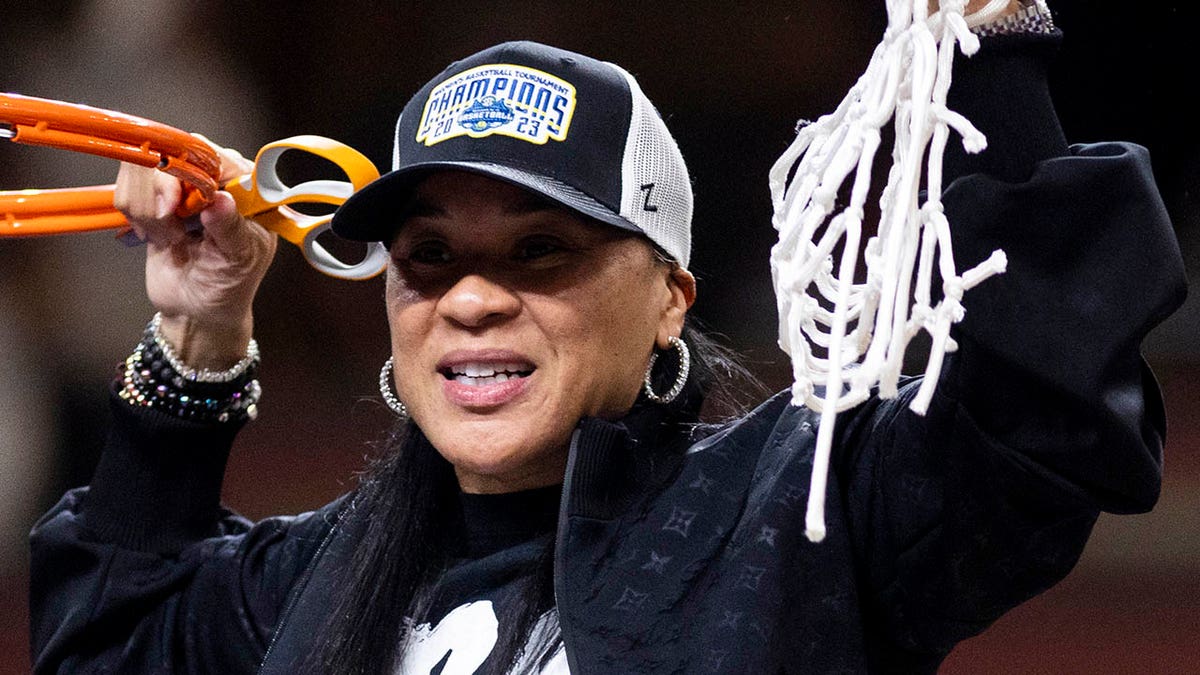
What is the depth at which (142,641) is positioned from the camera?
1.16m

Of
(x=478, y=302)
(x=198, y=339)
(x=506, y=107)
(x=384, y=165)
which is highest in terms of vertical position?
(x=506, y=107)

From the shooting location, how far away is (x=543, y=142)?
95cm

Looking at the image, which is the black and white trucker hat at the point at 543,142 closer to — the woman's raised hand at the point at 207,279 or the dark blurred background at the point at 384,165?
the woman's raised hand at the point at 207,279

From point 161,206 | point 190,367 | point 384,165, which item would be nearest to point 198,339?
point 190,367

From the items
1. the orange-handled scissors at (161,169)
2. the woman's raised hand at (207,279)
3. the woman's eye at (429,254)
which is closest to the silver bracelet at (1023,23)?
the woman's eye at (429,254)

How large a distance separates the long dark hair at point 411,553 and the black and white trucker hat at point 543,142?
0.10 metres

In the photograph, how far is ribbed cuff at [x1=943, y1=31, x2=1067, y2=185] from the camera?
0.75 metres

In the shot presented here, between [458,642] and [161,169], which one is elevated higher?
[161,169]

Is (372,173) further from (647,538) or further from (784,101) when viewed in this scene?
(784,101)

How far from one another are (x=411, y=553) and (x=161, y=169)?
0.31 metres

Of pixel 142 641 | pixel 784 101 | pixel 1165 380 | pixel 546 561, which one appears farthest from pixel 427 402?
pixel 1165 380

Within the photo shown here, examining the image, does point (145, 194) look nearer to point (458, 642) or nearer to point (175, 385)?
point (175, 385)

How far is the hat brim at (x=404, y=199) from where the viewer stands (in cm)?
92

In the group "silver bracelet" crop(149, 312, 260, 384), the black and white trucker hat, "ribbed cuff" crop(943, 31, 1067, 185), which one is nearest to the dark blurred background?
"silver bracelet" crop(149, 312, 260, 384)
